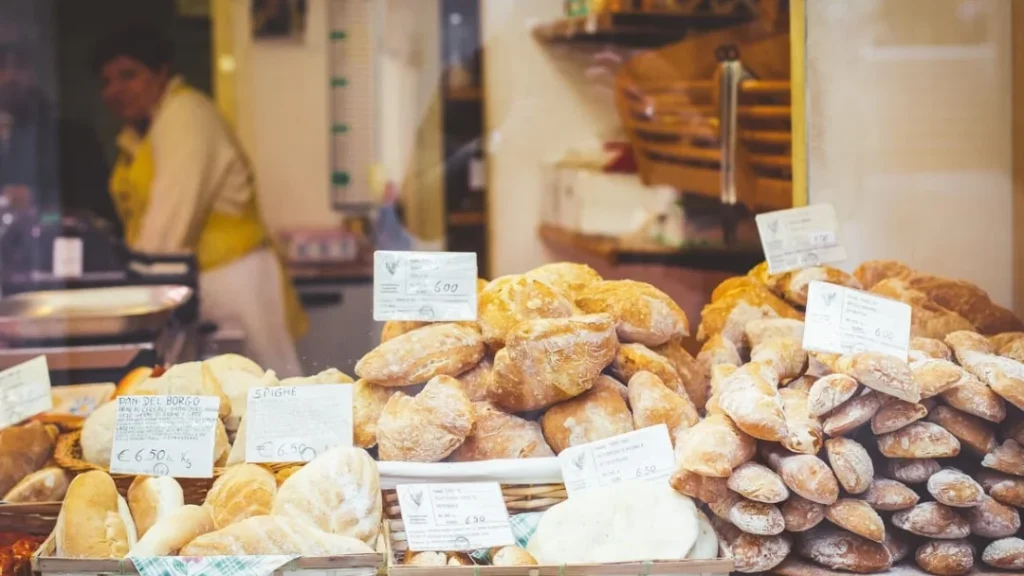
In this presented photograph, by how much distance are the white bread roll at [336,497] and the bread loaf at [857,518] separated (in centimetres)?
69

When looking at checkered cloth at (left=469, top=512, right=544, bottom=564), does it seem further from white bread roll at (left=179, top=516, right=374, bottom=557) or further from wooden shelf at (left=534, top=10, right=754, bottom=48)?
wooden shelf at (left=534, top=10, right=754, bottom=48)

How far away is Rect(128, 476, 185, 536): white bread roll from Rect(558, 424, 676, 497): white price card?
623 mm

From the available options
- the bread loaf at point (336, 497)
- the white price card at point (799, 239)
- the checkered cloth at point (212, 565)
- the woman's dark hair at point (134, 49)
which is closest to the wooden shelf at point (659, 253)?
the white price card at point (799, 239)

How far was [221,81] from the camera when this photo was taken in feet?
16.8

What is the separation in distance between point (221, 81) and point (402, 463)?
384cm

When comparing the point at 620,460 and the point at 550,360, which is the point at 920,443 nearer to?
the point at 620,460

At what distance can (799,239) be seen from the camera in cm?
204

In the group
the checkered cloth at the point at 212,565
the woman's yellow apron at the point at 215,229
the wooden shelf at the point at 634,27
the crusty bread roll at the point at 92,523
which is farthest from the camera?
the woman's yellow apron at the point at 215,229

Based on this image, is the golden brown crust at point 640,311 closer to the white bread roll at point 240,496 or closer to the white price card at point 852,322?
the white price card at point 852,322

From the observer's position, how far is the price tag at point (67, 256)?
11.1ft

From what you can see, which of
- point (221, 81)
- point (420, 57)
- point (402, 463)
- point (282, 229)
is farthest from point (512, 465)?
point (221, 81)

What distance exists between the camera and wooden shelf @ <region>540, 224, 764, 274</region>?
8.82 ft

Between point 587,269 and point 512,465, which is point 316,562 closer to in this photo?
point 512,465

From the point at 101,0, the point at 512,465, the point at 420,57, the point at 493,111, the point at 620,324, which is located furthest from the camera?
the point at 101,0
